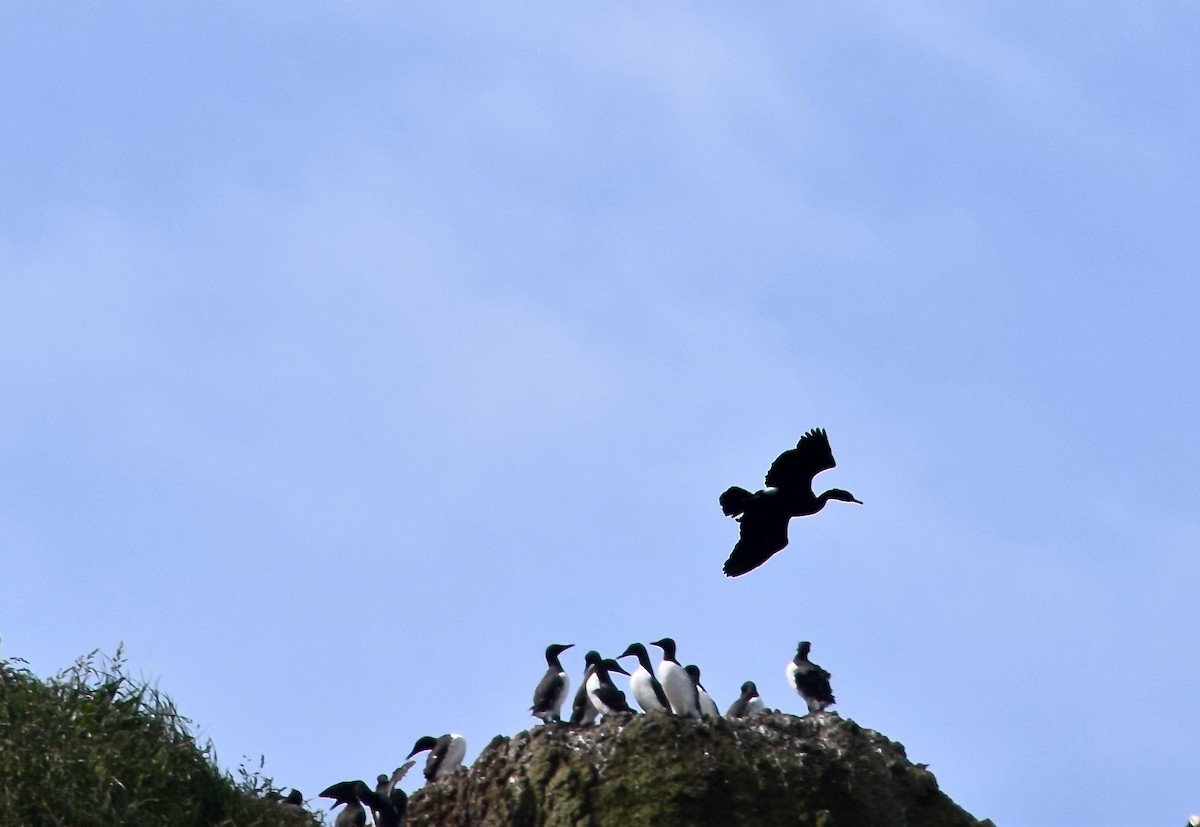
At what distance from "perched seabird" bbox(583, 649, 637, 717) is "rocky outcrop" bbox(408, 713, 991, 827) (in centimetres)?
88

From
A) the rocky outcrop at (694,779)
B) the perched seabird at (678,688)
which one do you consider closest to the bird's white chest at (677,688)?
the perched seabird at (678,688)

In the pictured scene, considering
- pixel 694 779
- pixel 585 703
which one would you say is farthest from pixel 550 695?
pixel 694 779

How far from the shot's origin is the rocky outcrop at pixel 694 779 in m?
17.9

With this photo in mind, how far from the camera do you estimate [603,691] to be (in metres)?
20.8

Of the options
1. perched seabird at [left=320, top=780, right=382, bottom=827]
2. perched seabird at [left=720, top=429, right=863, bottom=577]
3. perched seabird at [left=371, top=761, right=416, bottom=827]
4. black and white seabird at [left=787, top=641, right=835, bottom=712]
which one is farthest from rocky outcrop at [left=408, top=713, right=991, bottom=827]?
black and white seabird at [left=787, top=641, right=835, bottom=712]

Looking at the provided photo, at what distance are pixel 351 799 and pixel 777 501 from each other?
6.71m

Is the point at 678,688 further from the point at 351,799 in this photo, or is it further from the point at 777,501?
the point at 777,501

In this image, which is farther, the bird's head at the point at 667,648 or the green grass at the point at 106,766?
the bird's head at the point at 667,648

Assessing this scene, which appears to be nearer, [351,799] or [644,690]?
[351,799]

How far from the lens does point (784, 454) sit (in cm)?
1620

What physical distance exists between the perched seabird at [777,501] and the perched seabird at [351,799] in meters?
5.33

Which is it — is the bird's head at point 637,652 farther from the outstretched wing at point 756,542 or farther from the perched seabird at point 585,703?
the outstretched wing at point 756,542

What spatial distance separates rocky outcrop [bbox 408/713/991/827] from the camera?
17.9 m

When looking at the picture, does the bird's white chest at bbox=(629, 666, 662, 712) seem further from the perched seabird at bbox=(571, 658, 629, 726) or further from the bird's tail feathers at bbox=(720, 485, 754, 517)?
the bird's tail feathers at bbox=(720, 485, 754, 517)
